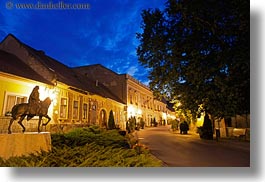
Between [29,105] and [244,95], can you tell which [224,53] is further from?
[29,105]

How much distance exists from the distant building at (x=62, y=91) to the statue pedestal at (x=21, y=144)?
1435mm

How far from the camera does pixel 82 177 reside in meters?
2.59

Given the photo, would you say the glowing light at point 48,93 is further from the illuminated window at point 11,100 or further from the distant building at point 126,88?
the distant building at point 126,88

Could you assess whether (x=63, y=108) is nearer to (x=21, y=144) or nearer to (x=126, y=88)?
(x=21, y=144)

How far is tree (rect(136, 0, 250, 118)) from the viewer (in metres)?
3.15

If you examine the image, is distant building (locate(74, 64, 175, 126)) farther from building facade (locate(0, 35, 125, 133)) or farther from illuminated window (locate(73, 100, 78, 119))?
illuminated window (locate(73, 100, 78, 119))

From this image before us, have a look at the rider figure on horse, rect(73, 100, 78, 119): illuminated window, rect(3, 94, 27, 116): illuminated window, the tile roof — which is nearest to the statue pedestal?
the rider figure on horse

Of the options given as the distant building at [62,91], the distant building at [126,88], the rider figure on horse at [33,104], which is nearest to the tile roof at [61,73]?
the distant building at [62,91]

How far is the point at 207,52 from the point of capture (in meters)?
3.48

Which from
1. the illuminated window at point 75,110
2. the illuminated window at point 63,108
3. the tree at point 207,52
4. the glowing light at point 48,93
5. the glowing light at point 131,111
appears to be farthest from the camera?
the glowing light at point 131,111

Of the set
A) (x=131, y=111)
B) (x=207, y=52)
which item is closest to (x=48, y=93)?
(x=207, y=52)

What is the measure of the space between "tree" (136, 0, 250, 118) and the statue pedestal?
2750 millimetres

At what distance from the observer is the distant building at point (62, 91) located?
4660 millimetres

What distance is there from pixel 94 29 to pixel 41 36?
115cm
